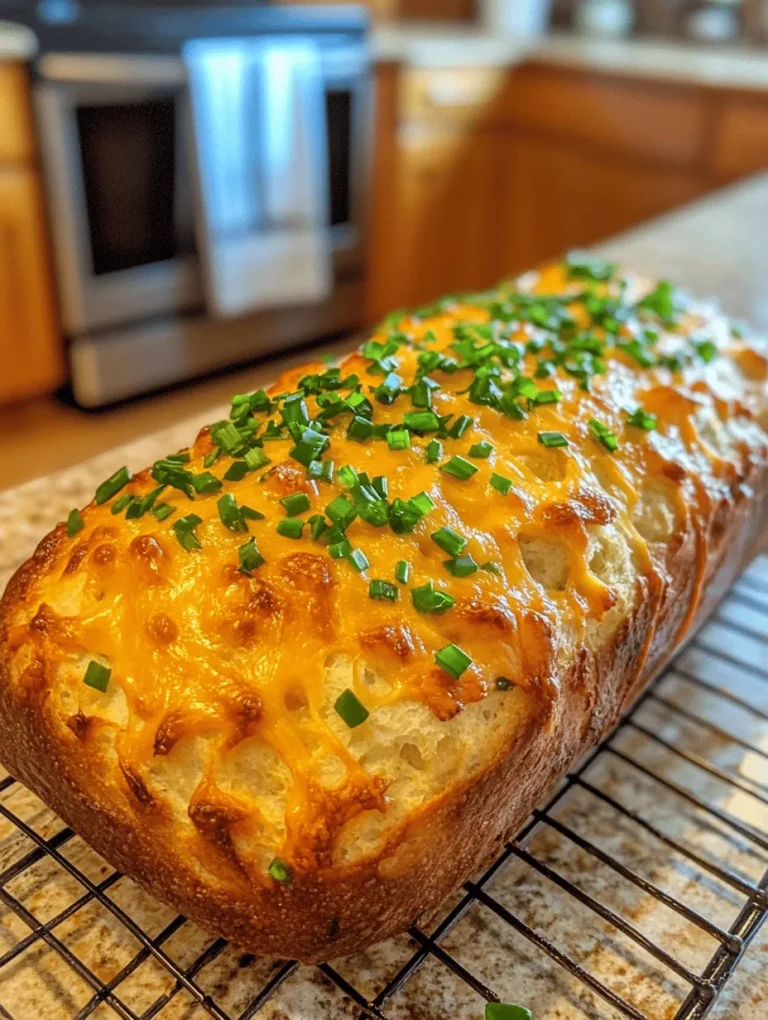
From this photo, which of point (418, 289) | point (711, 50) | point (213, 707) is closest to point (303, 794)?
point (213, 707)

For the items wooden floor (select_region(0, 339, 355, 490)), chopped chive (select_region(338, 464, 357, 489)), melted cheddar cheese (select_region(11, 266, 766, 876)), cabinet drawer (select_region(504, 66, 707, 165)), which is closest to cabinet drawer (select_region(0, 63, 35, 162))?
wooden floor (select_region(0, 339, 355, 490))

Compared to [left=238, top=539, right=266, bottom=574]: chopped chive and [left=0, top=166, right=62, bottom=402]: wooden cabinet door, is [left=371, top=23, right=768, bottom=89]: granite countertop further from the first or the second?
[left=238, top=539, right=266, bottom=574]: chopped chive

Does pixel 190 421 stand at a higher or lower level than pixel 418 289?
higher

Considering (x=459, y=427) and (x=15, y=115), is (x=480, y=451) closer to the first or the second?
(x=459, y=427)

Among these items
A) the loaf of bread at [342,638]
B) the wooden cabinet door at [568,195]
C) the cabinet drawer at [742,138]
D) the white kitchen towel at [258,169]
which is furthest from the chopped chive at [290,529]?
the wooden cabinet door at [568,195]

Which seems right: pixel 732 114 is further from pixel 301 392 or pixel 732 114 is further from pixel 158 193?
pixel 301 392

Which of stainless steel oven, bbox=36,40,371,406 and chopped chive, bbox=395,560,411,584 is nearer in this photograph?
chopped chive, bbox=395,560,411,584

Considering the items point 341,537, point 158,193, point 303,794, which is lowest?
point 158,193
